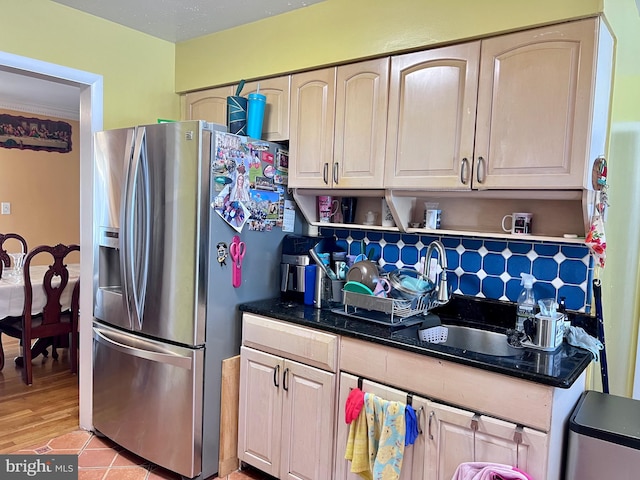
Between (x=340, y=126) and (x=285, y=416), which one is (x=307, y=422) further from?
(x=340, y=126)

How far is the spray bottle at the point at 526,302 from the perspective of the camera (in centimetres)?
197

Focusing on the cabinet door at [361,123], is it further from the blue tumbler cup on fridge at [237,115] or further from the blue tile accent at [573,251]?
the blue tile accent at [573,251]

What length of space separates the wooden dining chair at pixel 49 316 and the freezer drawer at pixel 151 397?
3.76 ft

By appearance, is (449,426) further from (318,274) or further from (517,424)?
(318,274)

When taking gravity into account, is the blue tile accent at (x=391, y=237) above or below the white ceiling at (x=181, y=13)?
below

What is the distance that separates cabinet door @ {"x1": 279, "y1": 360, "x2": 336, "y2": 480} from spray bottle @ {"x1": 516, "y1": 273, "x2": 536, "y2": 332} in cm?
82

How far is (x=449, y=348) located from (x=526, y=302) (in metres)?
0.50

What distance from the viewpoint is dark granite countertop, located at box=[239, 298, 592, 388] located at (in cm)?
154

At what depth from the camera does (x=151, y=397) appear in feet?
7.69

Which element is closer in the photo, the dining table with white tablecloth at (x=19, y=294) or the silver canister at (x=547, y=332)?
the silver canister at (x=547, y=332)

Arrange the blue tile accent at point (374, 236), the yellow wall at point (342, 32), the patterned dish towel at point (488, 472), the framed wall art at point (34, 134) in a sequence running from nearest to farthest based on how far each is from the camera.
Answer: the patterned dish towel at point (488, 472)
the yellow wall at point (342, 32)
the blue tile accent at point (374, 236)
the framed wall art at point (34, 134)

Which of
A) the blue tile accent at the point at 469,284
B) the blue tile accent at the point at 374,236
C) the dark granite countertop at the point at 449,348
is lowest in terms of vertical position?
the dark granite countertop at the point at 449,348

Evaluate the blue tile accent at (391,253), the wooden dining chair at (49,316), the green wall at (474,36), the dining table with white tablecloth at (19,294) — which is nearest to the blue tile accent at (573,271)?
the green wall at (474,36)

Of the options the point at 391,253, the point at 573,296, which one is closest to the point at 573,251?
the point at 573,296
